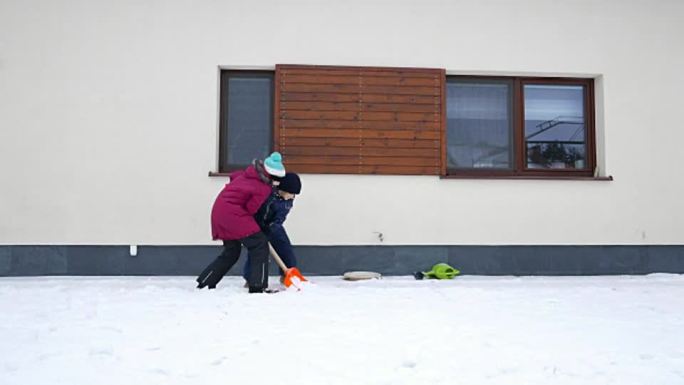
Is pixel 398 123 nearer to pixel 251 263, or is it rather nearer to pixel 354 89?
pixel 354 89

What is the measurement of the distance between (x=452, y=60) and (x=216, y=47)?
266cm

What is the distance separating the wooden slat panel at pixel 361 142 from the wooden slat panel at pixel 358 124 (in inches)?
5.4

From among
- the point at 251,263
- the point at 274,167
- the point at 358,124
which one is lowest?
the point at 251,263

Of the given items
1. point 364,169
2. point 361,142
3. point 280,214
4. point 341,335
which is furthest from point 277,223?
point 341,335

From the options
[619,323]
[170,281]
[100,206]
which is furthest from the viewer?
[100,206]

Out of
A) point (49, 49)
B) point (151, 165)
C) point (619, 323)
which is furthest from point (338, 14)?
point (619, 323)

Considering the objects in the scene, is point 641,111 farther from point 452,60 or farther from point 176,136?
point 176,136

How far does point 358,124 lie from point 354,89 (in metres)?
0.40

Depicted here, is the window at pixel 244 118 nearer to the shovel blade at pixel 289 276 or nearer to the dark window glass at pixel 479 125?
the shovel blade at pixel 289 276

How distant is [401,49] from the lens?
581cm

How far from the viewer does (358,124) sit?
18.8ft

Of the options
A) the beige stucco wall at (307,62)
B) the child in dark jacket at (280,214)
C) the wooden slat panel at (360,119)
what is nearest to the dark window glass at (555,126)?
the beige stucco wall at (307,62)

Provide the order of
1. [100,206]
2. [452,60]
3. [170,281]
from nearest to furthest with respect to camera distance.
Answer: [170,281] < [100,206] < [452,60]

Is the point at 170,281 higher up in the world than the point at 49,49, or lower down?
lower down
